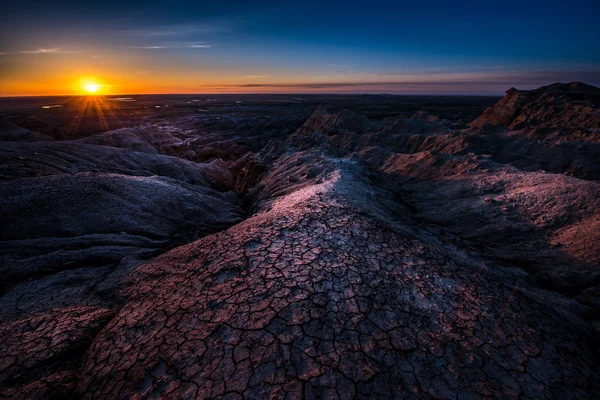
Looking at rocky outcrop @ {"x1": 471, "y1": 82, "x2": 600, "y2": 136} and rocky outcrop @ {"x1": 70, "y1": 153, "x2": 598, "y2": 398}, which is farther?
rocky outcrop @ {"x1": 471, "y1": 82, "x2": 600, "y2": 136}

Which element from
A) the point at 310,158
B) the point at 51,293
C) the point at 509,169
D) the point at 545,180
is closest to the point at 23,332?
the point at 51,293

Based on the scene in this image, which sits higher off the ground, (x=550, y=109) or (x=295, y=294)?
(x=550, y=109)

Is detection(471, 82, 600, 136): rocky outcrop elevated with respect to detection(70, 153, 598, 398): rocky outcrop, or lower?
elevated

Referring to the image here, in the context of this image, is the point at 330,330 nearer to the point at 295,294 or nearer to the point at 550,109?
the point at 295,294

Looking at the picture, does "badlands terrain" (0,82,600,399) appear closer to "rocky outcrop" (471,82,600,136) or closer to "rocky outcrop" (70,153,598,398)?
"rocky outcrop" (70,153,598,398)

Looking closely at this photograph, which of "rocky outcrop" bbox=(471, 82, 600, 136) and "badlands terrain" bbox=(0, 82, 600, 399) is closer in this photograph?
"badlands terrain" bbox=(0, 82, 600, 399)

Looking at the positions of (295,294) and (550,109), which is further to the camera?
(550,109)

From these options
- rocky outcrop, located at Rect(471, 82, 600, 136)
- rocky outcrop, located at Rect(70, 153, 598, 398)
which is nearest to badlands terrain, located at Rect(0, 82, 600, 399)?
rocky outcrop, located at Rect(70, 153, 598, 398)

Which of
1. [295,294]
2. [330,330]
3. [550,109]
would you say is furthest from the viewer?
[550,109]

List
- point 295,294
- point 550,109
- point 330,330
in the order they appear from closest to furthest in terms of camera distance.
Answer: point 330,330, point 295,294, point 550,109

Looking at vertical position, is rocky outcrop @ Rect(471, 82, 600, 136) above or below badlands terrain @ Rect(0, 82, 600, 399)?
above

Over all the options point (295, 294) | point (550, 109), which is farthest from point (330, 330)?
point (550, 109)
